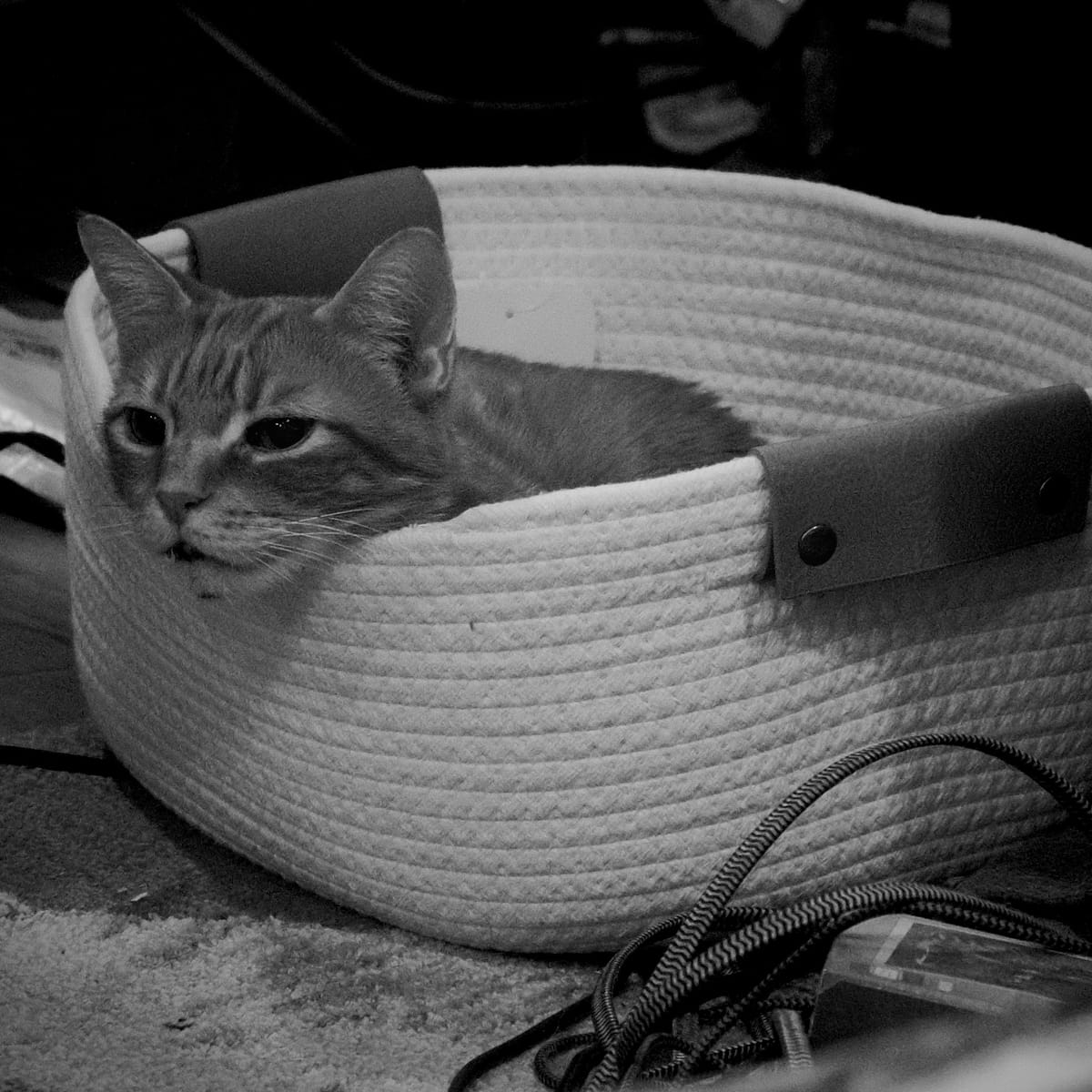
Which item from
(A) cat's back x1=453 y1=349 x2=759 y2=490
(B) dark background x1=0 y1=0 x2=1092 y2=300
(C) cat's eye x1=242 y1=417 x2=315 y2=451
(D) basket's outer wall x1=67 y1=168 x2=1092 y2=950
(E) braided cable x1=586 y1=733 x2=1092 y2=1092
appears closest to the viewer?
(E) braided cable x1=586 y1=733 x2=1092 y2=1092

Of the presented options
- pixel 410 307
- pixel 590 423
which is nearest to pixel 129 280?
pixel 410 307

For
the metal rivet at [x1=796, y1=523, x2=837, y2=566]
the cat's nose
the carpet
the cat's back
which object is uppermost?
the metal rivet at [x1=796, y1=523, x2=837, y2=566]

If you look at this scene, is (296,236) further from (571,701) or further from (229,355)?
(571,701)

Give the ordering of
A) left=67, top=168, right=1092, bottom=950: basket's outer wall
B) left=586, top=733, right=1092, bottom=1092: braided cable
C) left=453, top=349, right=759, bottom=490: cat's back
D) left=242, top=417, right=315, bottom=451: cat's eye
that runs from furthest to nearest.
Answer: left=453, top=349, right=759, bottom=490: cat's back < left=242, top=417, right=315, bottom=451: cat's eye < left=67, top=168, right=1092, bottom=950: basket's outer wall < left=586, top=733, right=1092, bottom=1092: braided cable

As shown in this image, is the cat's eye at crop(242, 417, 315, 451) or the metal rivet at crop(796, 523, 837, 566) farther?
the cat's eye at crop(242, 417, 315, 451)

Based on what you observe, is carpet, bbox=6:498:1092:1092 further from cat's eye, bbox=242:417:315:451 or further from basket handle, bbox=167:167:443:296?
basket handle, bbox=167:167:443:296

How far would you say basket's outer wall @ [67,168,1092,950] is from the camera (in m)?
0.96

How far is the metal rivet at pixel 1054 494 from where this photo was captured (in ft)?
3.43

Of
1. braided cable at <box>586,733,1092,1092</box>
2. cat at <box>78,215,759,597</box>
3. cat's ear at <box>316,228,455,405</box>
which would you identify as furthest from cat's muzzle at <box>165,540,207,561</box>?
braided cable at <box>586,733,1092,1092</box>

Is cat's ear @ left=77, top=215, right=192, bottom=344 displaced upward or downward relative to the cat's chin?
upward

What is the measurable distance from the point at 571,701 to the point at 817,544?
20 centimetres

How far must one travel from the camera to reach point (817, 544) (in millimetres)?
966

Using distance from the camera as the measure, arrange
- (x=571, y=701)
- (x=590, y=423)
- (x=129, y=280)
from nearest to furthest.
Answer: (x=571, y=701) → (x=129, y=280) → (x=590, y=423)

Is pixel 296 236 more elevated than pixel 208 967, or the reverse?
pixel 296 236
